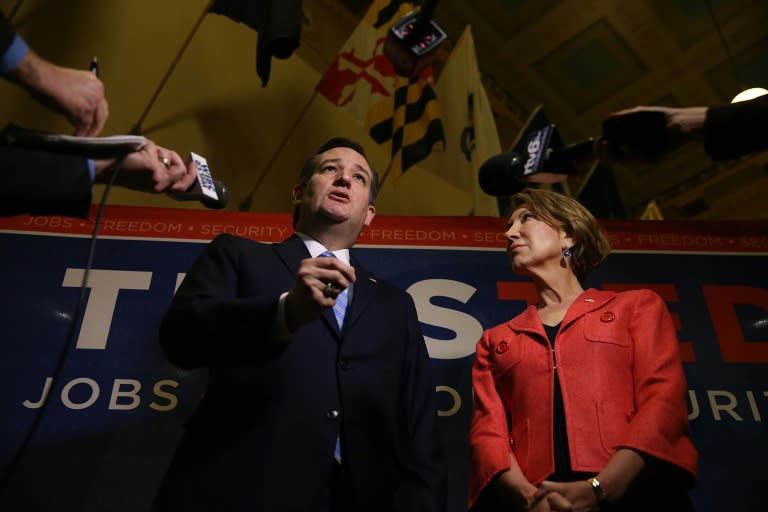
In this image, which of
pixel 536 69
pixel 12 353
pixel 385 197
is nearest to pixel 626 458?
pixel 12 353

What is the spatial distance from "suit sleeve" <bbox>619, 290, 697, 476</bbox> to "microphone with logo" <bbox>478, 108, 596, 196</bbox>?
0.45 m

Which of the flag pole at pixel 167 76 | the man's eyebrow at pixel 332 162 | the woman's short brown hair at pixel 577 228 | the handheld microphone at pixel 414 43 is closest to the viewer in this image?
the man's eyebrow at pixel 332 162

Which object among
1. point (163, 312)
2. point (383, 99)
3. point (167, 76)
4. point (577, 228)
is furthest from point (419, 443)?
point (167, 76)

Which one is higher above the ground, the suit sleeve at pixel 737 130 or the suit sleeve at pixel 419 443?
the suit sleeve at pixel 737 130

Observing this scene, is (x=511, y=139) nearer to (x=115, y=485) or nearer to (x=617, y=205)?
(x=617, y=205)

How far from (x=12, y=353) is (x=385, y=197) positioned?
247 centimetres

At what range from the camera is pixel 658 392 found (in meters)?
1.65

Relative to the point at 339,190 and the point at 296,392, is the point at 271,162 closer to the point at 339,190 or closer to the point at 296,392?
the point at 339,190

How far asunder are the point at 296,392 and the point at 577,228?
3.57 feet

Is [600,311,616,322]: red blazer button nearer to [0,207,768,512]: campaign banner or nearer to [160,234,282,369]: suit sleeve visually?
[0,207,768,512]: campaign banner

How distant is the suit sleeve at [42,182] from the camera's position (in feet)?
3.68

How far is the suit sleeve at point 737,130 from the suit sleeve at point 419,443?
2.59 feet

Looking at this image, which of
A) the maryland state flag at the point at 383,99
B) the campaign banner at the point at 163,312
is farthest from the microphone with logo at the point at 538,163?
the maryland state flag at the point at 383,99

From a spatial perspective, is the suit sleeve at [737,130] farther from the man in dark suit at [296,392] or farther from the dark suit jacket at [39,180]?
the dark suit jacket at [39,180]
